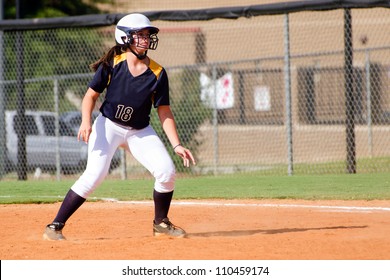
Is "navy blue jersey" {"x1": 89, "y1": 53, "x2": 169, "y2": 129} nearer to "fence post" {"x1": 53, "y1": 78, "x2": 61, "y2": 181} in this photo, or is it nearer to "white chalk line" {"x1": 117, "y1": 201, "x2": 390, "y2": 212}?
"white chalk line" {"x1": 117, "y1": 201, "x2": 390, "y2": 212}

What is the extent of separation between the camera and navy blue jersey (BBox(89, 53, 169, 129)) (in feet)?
25.6

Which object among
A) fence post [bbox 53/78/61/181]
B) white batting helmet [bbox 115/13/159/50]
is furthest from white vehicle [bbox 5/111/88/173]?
white batting helmet [bbox 115/13/159/50]

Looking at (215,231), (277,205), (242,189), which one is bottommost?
(242,189)

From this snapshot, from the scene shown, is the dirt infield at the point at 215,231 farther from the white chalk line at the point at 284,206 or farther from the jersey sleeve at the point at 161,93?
the jersey sleeve at the point at 161,93

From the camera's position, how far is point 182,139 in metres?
18.8

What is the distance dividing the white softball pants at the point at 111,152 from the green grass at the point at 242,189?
3.97 m

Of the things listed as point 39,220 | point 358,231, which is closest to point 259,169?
point 39,220

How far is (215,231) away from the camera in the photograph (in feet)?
28.3

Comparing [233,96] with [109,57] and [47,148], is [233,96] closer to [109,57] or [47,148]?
[47,148]

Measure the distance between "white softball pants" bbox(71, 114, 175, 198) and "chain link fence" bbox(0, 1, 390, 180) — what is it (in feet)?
25.0

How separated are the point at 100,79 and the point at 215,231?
1.91 m

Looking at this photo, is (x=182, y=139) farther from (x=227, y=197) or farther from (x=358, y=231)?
(x=358, y=231)

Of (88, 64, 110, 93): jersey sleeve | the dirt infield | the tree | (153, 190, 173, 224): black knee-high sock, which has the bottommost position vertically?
the dirt infield

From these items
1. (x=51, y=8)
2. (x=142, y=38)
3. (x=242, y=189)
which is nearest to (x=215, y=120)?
(x=242, y=189)
